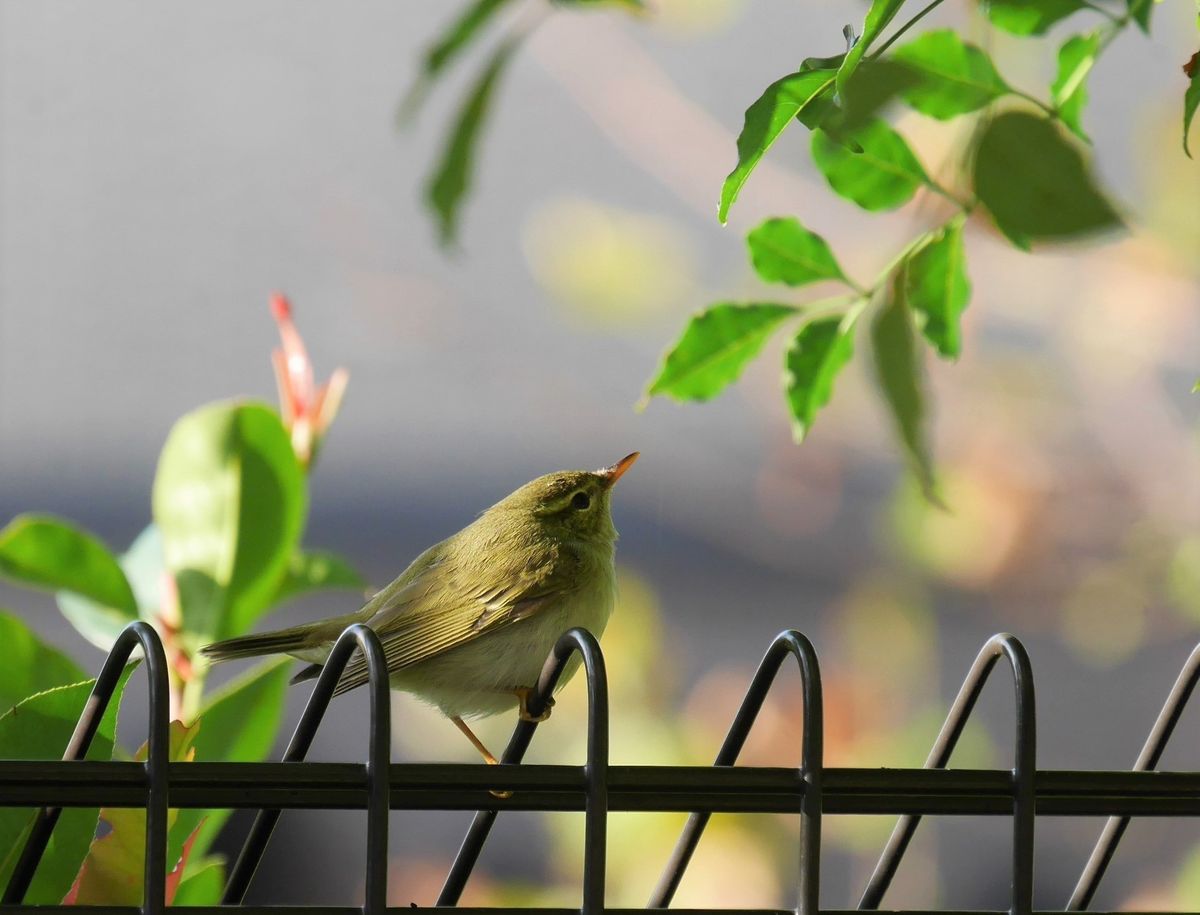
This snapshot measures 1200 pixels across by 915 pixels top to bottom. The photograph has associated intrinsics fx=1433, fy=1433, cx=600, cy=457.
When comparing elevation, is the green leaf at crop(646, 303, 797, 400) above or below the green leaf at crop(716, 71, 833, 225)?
below

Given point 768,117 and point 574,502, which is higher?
point 768,117

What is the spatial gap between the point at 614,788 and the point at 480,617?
23.2 inches

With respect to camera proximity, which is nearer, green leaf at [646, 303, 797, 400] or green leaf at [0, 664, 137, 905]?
Answer: green leaf at [0, 664, 137, 905]

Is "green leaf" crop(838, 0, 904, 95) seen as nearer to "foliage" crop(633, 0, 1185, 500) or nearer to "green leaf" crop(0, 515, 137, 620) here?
"foliage" crop(633, 0, 1185, 500)

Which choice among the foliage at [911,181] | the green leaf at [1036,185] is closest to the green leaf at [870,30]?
the foliage at [911,181]

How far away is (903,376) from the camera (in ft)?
1.85

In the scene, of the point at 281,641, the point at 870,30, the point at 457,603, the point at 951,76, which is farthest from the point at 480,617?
the point at 870,30

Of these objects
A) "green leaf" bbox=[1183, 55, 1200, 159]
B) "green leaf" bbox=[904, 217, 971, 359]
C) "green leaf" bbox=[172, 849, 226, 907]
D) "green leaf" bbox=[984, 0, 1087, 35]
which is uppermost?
"green leaf" bbox=[984, 0, 1087, 35]

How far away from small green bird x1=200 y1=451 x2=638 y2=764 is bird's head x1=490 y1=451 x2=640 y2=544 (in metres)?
0.01

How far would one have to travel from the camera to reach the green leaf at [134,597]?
0.67 meters

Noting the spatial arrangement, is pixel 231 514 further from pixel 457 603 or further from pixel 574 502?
pixel 574 502

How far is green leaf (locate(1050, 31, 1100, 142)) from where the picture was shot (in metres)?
0.60

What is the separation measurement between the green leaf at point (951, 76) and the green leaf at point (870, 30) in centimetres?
15

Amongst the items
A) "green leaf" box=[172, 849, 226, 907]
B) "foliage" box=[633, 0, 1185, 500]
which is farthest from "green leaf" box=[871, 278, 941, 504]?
"green leaf" box=[172, 849, 226, 907]
